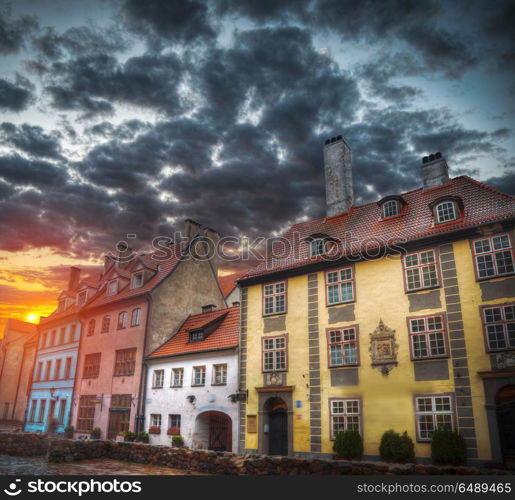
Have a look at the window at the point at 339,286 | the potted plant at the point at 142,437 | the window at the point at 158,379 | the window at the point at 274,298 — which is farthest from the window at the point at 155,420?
the window at the point at 339,286

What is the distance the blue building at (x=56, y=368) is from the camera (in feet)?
133

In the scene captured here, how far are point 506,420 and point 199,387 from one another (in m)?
17.3

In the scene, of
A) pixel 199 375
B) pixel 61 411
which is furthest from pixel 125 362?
pixel 61 411

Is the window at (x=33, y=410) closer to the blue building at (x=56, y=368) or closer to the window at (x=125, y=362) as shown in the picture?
the blue building at (x=56, y=368)

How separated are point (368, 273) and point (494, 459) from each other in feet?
31.8

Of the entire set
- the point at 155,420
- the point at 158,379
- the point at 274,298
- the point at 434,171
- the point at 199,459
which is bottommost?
the point at 199,459

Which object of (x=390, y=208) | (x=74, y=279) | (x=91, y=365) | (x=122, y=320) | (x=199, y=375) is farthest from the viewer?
(x=74, y=279)

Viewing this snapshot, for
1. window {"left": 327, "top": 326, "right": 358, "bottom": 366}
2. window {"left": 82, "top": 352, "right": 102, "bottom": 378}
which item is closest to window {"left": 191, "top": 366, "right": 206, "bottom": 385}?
window {"left": 327, "top": 326, "right": 358, "bottom": 366}

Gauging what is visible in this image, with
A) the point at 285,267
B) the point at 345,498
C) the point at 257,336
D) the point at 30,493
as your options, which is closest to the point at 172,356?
the point at 257,336

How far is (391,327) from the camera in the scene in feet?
72.7

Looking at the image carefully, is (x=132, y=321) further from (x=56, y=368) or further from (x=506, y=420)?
(x=506, y=420)

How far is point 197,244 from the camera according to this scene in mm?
39281

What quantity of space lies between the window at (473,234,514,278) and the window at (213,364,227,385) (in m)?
15.5

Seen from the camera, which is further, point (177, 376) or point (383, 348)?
point (177, 376)
